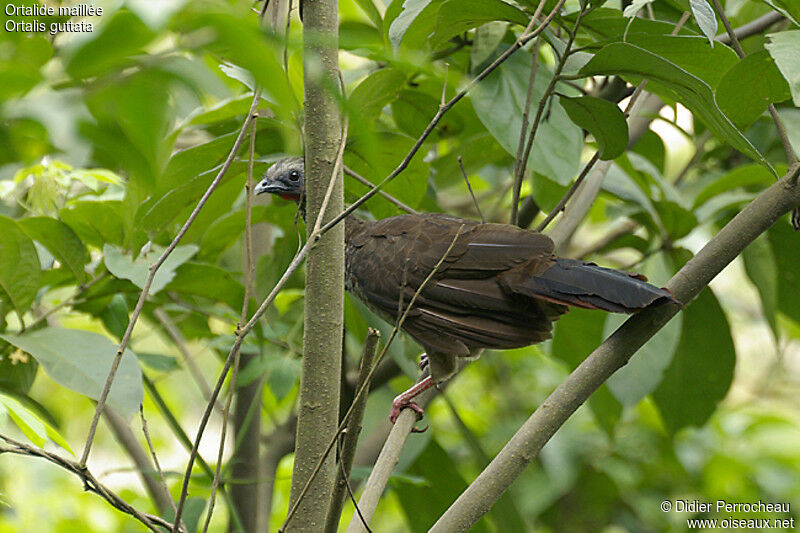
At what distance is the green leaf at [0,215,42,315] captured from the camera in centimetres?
159

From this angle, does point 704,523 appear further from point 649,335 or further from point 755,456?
point 649,335

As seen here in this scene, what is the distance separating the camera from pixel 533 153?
1783 mm

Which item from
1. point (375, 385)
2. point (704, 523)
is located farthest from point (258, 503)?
point (704, 523)

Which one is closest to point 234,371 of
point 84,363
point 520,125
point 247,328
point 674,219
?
point 247,328

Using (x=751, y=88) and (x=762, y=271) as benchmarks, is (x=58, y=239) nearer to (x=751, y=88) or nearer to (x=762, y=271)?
(x=751, y=88)

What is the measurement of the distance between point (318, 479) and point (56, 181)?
1057 mm

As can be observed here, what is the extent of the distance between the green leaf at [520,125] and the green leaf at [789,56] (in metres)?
0.59

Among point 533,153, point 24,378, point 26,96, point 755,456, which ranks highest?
point 26,96

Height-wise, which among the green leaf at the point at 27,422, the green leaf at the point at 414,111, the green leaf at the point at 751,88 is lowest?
the green leaf at the point at 27,422

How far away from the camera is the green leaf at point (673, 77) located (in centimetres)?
124

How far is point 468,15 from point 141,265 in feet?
2.93

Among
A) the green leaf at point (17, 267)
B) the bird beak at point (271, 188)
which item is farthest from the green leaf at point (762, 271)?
the green leaf at point (17, 267)

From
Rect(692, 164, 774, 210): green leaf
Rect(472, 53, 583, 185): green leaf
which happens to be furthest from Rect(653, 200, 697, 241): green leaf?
Rect(472, 53, 583, 185): green leaf

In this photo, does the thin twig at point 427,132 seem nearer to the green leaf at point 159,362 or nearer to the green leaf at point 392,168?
the green leaf at point 392,168
